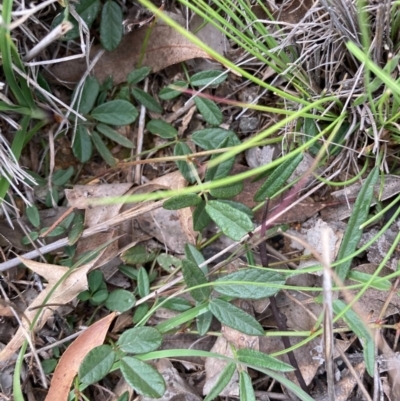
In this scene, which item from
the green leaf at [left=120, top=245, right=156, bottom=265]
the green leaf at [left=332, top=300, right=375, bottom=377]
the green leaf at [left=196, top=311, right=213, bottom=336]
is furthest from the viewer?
the green leaf at [left=120, top=245, right=156, bottom=265]

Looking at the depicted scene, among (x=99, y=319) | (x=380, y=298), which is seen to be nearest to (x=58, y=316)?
(x=99, y=319)

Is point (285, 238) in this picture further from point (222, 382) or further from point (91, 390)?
point (91, 390)

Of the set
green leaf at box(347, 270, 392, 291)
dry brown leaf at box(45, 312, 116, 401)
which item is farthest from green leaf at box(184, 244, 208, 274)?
green leaf at box(347, 270, 392, 291)

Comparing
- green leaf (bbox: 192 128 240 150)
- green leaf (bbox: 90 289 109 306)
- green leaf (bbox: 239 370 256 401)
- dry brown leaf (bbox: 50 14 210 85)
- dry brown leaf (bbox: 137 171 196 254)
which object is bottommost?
green leaf (bbox: 239 370 256 401)

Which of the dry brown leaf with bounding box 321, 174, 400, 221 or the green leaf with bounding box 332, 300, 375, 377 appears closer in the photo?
the green leaf with bounding box 332, 300, 375, 377

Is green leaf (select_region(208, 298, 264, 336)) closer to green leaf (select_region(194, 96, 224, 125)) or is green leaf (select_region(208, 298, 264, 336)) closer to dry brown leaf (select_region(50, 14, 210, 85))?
green leaf (select_region(194, 96, 224, 125))

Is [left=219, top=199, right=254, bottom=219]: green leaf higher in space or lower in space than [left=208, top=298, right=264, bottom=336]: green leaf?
higher

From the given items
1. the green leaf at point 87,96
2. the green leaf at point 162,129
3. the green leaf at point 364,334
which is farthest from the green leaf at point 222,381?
the green leaf at point 87,96

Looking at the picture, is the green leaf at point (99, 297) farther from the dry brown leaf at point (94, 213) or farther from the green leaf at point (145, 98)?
the green leaf at point (145, 98)
